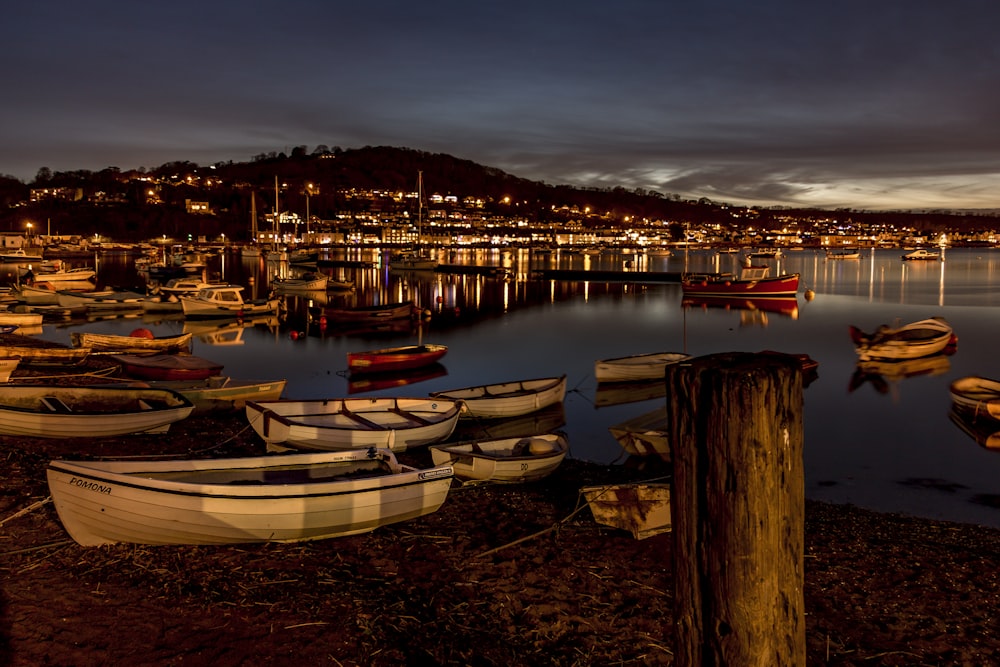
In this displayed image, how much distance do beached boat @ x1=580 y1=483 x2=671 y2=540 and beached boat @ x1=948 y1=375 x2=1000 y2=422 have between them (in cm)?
1142

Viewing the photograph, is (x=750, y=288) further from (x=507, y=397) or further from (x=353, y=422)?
(x=353, y=422)

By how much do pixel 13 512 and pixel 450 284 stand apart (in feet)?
194

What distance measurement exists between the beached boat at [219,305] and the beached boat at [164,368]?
1792 cm

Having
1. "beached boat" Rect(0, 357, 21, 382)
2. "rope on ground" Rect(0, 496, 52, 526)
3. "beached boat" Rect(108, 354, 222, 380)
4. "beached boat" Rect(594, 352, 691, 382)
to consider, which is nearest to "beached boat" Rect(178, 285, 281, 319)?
"beached boat" Rect(108, 354, 222, 380)

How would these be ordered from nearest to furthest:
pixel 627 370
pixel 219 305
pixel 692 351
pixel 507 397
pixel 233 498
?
pixel 233 498
pixel 507 397
pixel 627 370
pixel 692 351
pixel 219 305

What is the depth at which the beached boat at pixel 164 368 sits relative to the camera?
16.7 metres

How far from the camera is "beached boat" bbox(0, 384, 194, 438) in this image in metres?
10.9

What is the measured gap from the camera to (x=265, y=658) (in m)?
5.16

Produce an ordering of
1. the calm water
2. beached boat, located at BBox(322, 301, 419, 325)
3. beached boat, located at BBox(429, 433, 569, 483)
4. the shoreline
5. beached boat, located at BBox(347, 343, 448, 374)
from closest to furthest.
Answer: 1. the shoreline
2. beached boat, located at BBox(429, 433, 569, 483)
3. the calm water
4. beached boat, located at BBox(347, 343, 448, 374)
5. beached boat, located at BBox(322, 301, 419, 325)

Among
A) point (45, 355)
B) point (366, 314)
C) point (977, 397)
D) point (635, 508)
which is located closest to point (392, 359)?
point (45, 355)

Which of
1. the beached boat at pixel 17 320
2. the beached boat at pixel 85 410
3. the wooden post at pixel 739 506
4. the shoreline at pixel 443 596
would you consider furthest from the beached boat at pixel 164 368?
the wooden post at pixel 739 506

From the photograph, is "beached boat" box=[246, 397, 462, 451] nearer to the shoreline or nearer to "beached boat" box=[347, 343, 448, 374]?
the shoreline

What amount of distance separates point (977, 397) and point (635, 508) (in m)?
12.2

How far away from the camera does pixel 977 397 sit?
634 inches
